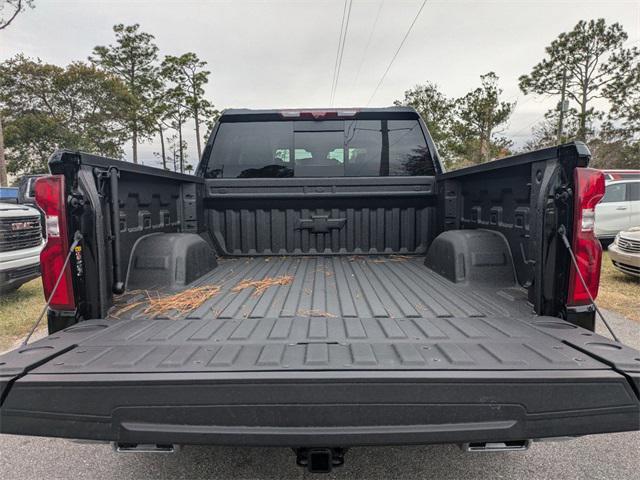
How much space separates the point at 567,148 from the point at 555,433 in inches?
53.1

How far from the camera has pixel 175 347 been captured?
1.63 m

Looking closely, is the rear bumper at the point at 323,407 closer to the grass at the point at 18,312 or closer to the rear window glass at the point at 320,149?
the rear window glass at the point at 320,149

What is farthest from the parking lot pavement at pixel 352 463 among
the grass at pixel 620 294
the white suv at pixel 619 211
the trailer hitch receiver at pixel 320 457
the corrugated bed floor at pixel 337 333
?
the white suv at pixel 619 211

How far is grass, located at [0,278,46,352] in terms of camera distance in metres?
4.54

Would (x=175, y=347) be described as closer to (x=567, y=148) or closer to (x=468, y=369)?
(x=468, y=369)

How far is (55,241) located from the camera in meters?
1.90

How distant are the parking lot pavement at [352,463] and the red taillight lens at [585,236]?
1153 millimetres

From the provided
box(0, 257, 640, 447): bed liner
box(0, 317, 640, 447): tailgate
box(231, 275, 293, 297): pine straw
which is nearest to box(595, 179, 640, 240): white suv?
box(231, 275, 293, 297): pine straw

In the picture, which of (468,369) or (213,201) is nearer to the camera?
(468,369)

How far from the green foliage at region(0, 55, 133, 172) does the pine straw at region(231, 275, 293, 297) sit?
1212 inches

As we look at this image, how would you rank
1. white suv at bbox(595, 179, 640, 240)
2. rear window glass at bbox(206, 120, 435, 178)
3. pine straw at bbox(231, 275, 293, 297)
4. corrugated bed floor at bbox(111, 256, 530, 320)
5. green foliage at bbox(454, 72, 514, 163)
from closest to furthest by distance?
corrugated bed floor at bbox(111, 256, 530, 320)
pine straw at bbox(231, 275, 293, 297)
rear window glass at bbox(206, 120, 435, 178)
white suv at bbox(595, 179, 640, 240)
green foliage at bbox(454, 72, 514, 163)

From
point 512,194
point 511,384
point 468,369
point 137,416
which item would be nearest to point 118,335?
point 137,416

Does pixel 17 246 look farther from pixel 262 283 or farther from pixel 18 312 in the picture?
pixel 262 283

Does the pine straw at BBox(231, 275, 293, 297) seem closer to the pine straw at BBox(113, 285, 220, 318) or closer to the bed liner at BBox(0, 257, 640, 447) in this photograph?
the pine straw at BBox(113, 285, 220, 318)
